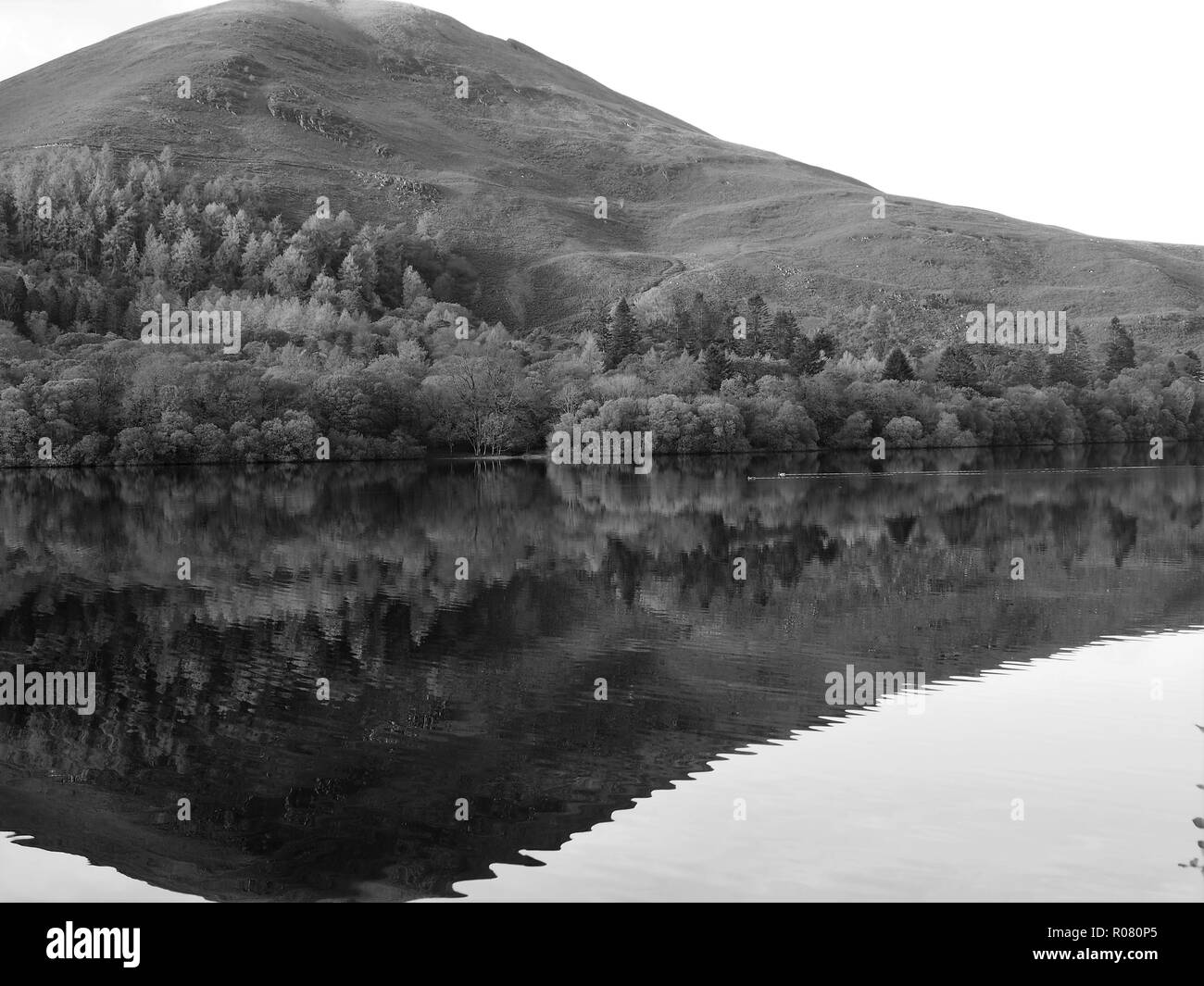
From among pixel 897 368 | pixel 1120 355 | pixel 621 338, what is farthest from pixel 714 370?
pixel 1120 355

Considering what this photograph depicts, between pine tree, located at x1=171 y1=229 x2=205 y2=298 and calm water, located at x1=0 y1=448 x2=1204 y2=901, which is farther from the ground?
pine tree, located at x1=171 y1=229 x2=205 y2=298

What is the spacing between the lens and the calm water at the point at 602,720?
14.2 meters

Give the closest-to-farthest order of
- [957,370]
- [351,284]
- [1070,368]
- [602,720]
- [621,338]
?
[602,720], [957,370], [621,338], [1070,368], [351,284]

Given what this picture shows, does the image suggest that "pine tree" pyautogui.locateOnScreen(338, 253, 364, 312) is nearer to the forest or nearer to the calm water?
the forest

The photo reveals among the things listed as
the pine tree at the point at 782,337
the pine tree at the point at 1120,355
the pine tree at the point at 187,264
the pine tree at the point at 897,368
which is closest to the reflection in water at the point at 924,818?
the pine tree at the point at 897,368

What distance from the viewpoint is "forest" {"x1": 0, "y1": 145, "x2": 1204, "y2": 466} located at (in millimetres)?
97938

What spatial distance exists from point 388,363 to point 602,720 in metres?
97.2

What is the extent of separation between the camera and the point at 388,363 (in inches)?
4515

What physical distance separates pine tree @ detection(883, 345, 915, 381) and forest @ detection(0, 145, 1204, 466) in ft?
0.85

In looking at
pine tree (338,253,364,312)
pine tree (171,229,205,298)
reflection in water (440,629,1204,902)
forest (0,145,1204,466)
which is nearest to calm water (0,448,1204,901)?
reflection in water (440,629,1204,902)

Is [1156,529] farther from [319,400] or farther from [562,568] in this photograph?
[319,400]

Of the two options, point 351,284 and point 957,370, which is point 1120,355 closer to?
point 957,370

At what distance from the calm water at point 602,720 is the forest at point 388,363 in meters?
54.2

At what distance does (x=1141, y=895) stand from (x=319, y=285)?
16235 cm
